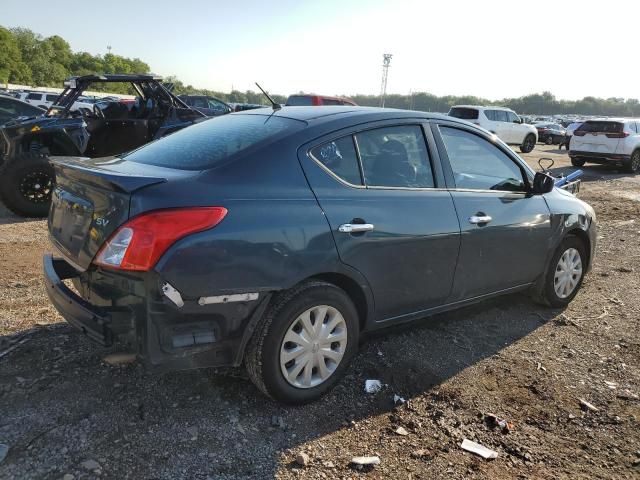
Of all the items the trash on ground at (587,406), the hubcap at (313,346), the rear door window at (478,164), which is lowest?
the trash on ground at (587,406)

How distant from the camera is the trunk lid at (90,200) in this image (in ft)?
8.23

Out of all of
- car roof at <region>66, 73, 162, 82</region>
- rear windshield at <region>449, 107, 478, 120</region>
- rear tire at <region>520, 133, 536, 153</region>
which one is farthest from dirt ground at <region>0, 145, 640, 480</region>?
rear tire at <region>520, 133, 536, 153</region>

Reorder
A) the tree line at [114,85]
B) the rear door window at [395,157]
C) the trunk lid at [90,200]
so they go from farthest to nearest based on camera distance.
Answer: the tree line at [114,85]
the rear door window at [395,157]
the trunk lid at [90,200]

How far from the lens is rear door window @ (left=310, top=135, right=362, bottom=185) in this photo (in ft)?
9.83

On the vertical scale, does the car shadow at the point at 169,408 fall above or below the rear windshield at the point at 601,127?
below

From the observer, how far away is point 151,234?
7.86 feet

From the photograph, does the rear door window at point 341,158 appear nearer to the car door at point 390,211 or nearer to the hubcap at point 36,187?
the car door at point 390,211

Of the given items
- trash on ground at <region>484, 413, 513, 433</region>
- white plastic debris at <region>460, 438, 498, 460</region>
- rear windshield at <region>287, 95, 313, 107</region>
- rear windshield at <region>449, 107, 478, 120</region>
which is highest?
rear windshield at <region>449, 107, 478, 120</region>

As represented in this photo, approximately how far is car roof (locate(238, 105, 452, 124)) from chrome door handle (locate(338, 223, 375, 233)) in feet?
2.20

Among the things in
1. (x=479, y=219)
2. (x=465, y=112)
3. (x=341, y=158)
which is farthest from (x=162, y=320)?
(x=465, y=112)

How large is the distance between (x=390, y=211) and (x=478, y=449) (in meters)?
1.38

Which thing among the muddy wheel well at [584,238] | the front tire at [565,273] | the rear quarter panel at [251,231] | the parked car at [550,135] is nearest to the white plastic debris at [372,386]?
the rear quarter panel at [251,231]

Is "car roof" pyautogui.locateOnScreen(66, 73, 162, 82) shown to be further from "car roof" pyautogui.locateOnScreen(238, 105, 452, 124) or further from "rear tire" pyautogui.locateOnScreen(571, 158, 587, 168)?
"rear tire" pyautogui.locateOnScreen(571, 158, 587, 168)

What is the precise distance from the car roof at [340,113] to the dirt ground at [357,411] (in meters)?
1.61
